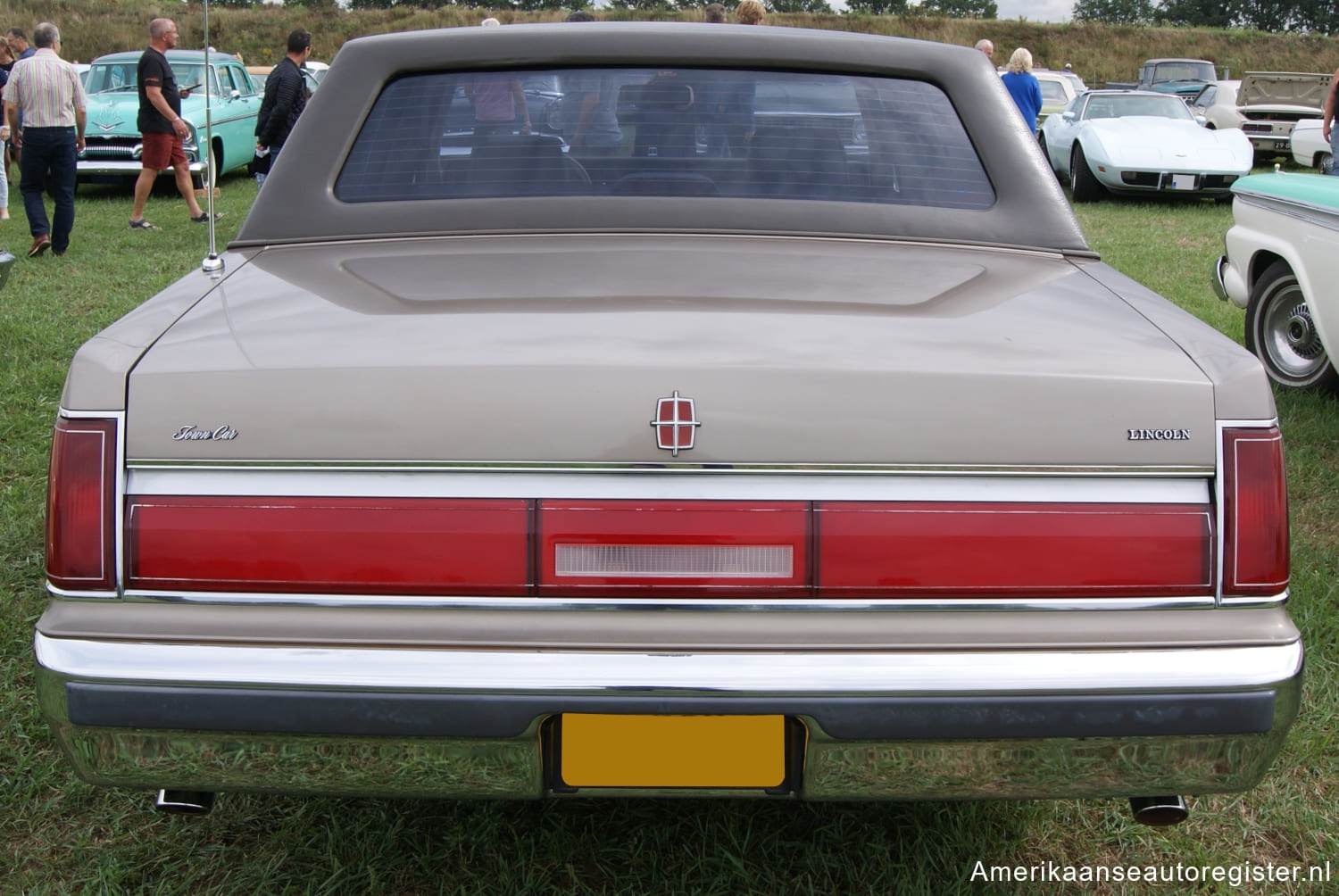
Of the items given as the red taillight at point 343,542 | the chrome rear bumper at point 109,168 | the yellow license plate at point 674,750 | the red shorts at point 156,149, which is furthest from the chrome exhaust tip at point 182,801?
the chrome rear bumper at point 109,168

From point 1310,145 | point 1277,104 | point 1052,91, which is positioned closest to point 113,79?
point 1052,91

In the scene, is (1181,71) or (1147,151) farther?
(1181,71)

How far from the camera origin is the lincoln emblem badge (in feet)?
5.12

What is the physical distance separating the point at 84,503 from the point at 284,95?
8.22 metres

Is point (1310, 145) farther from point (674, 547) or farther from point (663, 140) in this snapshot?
point (674, 547)

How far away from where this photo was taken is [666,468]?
157 cm

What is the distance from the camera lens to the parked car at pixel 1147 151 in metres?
11.9

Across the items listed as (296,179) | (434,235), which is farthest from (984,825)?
(296,179)

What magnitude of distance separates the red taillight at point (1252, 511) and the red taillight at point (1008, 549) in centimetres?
4

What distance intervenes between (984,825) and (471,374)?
1.39m

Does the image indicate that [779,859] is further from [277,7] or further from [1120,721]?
[277,7]

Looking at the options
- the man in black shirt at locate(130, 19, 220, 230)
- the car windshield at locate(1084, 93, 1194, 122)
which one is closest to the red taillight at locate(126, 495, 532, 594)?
the man in black shirt at locate(130, 19, 220, 230)

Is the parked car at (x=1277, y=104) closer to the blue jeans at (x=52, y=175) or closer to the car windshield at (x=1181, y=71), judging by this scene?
the car windshield at (x=1181, y=71)

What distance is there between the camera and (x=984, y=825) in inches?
88.7
